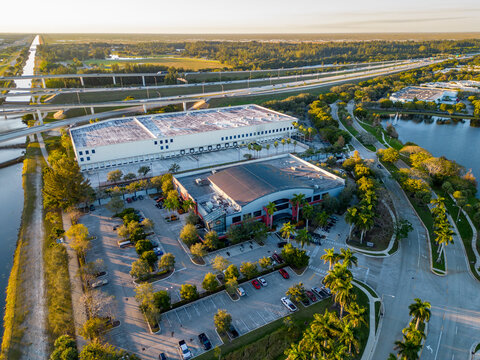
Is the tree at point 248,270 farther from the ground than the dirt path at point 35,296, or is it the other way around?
the tree at point 248,270

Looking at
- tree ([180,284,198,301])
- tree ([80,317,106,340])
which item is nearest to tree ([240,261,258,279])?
tree ([180,284,198,301])

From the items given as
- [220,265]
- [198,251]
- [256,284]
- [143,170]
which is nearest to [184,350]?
[220,265]

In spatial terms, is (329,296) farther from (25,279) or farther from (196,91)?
(196,91)

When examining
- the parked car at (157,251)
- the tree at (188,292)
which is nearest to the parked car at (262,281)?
the tree at (188,292)

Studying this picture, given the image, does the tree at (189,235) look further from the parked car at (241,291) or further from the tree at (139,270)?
the parked car at (241,291)

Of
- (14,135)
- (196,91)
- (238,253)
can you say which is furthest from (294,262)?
(196,91)

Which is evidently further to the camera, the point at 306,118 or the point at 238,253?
the point at 306,118

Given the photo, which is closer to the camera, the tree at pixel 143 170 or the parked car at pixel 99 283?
the parked car at pixel 99 283
